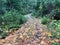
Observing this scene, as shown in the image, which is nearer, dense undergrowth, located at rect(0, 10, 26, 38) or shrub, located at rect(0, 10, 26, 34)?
dense undergrowth, located at rect(0, 10, 26, 38)

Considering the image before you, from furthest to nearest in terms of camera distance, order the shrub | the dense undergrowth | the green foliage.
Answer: the green foliage < the shrub < the dense undergrowth

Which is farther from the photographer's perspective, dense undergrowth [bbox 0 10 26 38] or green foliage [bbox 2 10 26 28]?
green foliage [bbox 2 10 26 28]

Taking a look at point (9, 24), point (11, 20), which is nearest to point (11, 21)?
point (11, 20)

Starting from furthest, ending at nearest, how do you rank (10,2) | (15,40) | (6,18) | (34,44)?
(10,2) → (6,18) → (15,40) → (34,44)

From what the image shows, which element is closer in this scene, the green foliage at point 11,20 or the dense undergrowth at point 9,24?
the dense undergrowth at point 9,24

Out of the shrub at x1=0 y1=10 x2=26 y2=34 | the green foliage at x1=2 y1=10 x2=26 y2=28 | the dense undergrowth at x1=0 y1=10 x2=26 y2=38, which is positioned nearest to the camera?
the dense undergrowth at x1=0 y1=10 x2=26 y2=38

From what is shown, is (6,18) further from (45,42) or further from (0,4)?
(45,42)

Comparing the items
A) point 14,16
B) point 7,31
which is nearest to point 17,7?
point 14,16

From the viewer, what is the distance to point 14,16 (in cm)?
1591

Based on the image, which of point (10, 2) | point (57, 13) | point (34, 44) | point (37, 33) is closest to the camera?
point (34, 44)

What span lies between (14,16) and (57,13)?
428 centimetres

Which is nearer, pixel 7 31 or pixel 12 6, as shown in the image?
pixel 7 31

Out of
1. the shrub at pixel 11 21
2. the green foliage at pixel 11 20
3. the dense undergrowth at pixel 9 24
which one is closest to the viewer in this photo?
the dense undergrowth at pixel 9 24

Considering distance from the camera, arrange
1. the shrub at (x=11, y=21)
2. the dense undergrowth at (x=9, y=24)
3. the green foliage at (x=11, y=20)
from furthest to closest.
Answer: the green foliage at (x=11, y=20) → the shrub at (x=11, y=21) → the dense undergrowth at (x=9, y=24)
